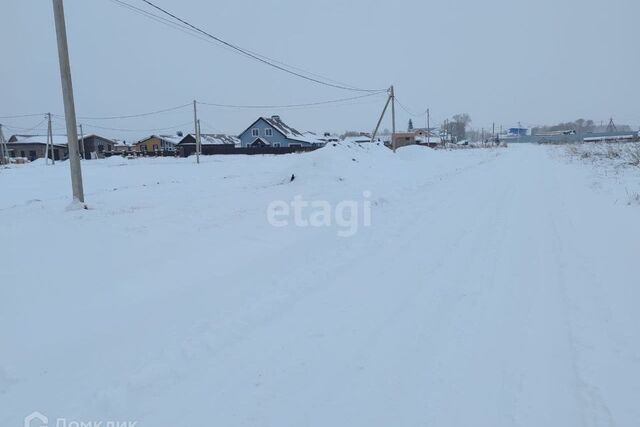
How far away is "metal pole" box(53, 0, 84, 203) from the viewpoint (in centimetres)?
1027

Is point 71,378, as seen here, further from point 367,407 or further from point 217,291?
point 367,407

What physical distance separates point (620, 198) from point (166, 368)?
13.2 meters

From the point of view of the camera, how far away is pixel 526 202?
38.3 feet

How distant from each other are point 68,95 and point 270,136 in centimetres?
5723

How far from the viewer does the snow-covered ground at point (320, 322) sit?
119 inches

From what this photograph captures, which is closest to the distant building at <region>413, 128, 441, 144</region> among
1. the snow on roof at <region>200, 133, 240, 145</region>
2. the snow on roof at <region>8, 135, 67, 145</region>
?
the snow on roof at <region>200, 133, 240, 145</region>

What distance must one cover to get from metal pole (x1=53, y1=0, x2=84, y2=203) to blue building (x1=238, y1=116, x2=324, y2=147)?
54.9m

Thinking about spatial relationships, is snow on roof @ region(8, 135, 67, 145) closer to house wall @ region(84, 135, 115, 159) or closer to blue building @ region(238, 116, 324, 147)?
house wall @ region(84, 135, 115, 159)

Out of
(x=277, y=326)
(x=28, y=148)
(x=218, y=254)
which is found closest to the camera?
(x=277, y=326)

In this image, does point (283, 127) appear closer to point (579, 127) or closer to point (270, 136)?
point (270, 136)

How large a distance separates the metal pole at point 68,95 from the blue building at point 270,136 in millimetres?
54878

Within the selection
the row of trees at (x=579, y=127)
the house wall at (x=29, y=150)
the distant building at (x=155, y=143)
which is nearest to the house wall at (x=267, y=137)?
the distant building at (x=155, y=143)

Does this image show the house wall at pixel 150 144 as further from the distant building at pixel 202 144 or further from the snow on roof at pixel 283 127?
the snow on roof at pixel 283 127

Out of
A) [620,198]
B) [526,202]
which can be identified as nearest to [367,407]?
[526,202]
